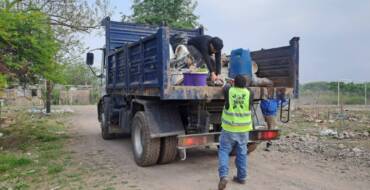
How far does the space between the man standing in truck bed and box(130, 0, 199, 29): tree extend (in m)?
11.6

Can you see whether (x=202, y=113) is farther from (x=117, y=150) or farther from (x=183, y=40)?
(x=117, y=150)

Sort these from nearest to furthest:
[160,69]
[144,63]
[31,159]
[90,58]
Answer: [160,69]
[144,63]
[31,159]
[90,58]

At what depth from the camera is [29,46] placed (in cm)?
824

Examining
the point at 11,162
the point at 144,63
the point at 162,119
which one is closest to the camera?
the point at 162,119

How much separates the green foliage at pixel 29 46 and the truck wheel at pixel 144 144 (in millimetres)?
3260

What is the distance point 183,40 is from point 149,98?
4.82 feet

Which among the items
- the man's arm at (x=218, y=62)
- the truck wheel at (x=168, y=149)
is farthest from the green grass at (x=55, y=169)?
the man's arm at (x=218, y=62)

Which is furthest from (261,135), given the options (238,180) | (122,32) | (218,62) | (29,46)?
(29,46)

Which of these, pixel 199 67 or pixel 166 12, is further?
pixel 166 12

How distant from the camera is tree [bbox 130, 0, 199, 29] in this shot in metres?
17.9

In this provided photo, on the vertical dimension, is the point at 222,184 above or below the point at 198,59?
below

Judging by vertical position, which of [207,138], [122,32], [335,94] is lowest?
[207,138]

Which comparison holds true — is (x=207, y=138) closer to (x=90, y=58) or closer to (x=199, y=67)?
(x=199, y=67)

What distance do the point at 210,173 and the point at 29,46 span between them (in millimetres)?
5288
